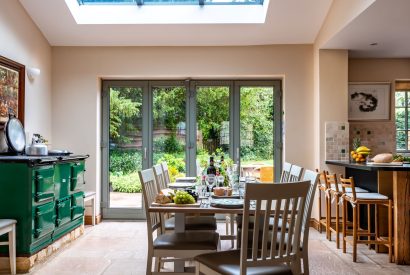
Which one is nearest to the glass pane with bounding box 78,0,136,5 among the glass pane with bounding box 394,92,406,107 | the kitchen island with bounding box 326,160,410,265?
the kitchen island with bounding box 326,160,410,265

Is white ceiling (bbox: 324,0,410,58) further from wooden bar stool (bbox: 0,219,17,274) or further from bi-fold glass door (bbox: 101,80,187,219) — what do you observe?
wooden bar stool (bbox: 0,219,17,274)

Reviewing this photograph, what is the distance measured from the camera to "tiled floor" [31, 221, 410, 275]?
141 inches

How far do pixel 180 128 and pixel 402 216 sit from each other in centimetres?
310

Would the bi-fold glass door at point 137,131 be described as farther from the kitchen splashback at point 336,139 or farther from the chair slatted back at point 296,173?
the chair slatted back at point 296,173

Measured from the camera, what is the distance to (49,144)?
17.9ft

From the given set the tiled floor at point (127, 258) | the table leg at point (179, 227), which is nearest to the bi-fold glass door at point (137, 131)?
the tiled floor at point (127, 258)

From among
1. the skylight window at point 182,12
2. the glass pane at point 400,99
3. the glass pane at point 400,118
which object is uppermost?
the skylight window at point 182,12

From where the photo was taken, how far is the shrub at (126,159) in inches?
226

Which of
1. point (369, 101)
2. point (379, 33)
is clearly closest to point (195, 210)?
point (379, 33)

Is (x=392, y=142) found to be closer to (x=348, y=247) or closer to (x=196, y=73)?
(x=348, y=247)

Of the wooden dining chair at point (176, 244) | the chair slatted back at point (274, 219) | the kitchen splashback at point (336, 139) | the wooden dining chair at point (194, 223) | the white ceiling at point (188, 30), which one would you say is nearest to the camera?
the chair slatted back at point (274, 219)

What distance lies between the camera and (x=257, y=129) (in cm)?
568

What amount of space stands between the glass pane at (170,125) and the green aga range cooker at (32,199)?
181 centimetres

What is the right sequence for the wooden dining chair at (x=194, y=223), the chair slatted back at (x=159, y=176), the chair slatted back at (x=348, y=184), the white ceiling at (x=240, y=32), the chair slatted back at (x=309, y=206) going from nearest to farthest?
the chair slatted back at (x=309, y=206) < the wooden dining chair at (x=194, y=223) < the chair slatted back at (x=159, y=176) < the chair slatted back at (x=348, y=184) < the white ceiling at (x=240, y=32)
